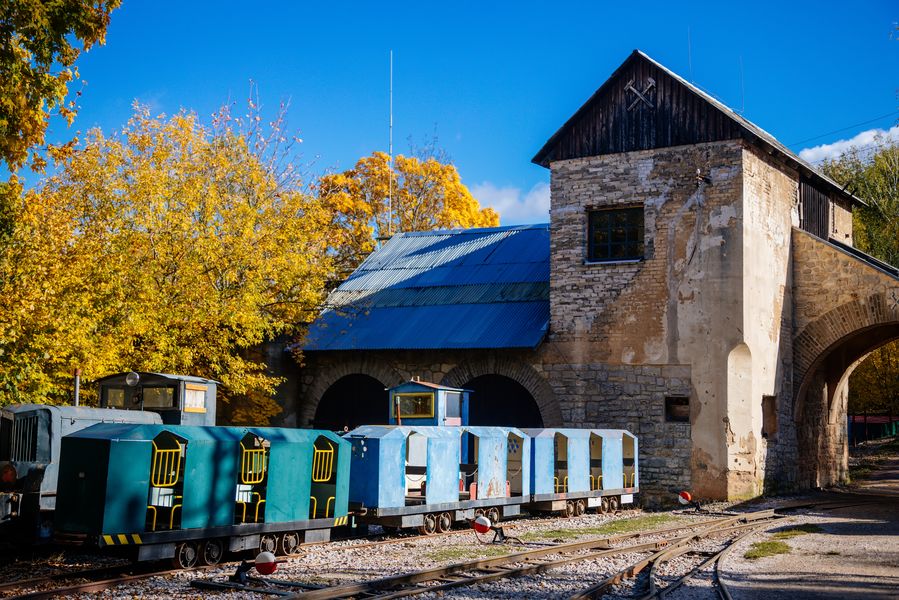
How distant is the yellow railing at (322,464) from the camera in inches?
604

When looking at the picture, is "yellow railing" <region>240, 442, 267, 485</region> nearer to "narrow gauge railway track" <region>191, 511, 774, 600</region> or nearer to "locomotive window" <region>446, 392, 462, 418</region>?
"narrow gauge railway track" <region>191, 511, 774, 600</region>

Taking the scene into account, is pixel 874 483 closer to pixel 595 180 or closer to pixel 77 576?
pixel 595 180

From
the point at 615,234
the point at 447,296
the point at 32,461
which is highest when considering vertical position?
the point at 615,234

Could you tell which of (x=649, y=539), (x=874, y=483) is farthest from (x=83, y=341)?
(x=874, y=483)

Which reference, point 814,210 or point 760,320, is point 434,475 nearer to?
point 760,320

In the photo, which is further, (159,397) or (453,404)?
(453,404)

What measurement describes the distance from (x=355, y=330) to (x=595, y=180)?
8109 mm

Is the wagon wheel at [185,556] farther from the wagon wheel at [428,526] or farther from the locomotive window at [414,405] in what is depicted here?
the locomotive window at [414,405]

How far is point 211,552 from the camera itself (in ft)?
43.5

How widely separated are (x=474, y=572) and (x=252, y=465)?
353cm

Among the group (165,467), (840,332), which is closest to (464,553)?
(165,467)

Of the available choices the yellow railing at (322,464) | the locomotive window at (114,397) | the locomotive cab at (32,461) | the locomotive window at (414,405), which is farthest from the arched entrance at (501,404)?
the locomotive cab at (32,461)

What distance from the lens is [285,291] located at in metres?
27.3

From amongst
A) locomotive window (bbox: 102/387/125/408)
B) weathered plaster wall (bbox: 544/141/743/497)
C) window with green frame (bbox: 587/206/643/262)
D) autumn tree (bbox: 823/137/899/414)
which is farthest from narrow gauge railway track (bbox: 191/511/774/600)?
autumn tree (bbox: 823/137/899/414)
